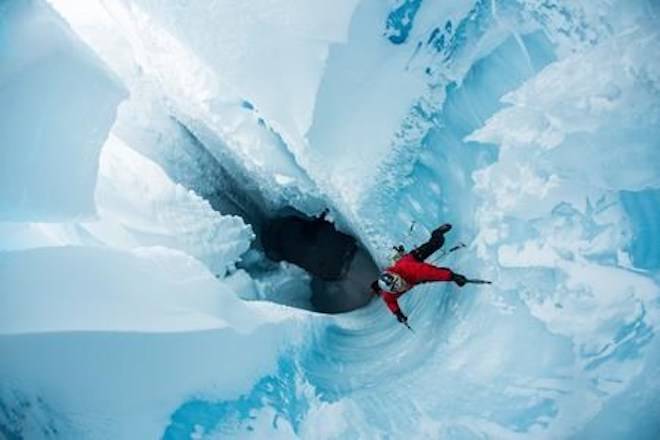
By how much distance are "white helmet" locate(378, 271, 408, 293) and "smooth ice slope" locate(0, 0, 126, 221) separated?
1.52 metres

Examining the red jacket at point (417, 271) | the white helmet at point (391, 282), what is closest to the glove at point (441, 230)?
the red jacket at point (417, 271)

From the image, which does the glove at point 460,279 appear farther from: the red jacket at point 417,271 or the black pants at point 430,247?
the black pants at point 430,247

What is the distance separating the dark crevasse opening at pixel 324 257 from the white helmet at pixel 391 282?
1771 mm

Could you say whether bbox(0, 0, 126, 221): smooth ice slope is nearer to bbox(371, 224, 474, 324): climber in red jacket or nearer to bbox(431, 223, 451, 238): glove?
bbox(371, 224, 474, 324): climber in red jacket

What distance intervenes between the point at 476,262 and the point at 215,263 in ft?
6.05

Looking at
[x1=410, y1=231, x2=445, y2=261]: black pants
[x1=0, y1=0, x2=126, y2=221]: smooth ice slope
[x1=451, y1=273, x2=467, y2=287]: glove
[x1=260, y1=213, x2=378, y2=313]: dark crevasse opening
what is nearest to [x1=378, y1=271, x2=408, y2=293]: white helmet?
[x1=410, y1=231, x2=445, y2=261]: black pants

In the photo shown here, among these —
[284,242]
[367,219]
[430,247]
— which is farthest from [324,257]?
[430,247]

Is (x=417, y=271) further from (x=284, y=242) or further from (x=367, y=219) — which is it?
(x=284, y=242)

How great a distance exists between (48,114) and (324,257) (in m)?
2.68

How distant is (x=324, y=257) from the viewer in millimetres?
4992

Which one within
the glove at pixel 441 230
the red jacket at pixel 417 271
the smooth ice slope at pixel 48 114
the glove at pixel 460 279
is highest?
the smooth ice slope at pixel 48 114

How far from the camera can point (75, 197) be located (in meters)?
2.84

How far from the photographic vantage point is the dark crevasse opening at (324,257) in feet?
15.8

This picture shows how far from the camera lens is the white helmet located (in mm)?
2986
